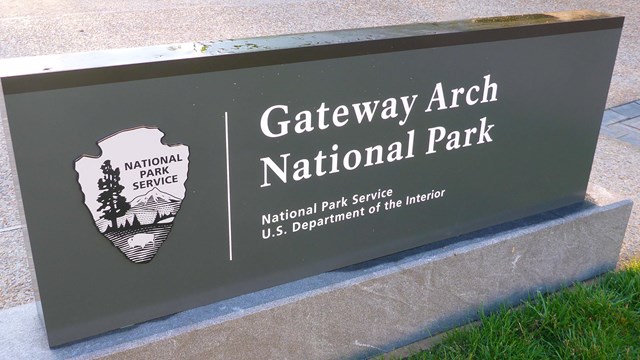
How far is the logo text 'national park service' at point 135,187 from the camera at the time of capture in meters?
2.20

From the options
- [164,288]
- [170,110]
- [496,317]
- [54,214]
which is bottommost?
[496,317]

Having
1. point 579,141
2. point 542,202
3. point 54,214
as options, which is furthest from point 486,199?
point 54,214

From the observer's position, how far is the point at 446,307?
10.2ft

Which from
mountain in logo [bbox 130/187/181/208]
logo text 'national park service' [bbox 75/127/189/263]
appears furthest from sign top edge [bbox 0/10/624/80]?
mountain in logo [bbox 130/187/181/208]

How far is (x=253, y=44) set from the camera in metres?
2.45

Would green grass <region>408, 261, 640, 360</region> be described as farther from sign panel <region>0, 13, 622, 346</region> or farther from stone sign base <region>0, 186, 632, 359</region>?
sign panel <region>0, 13, 622, 346</region>

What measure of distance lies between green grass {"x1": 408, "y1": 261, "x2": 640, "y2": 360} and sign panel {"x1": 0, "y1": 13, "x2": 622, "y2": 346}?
45 centimetres

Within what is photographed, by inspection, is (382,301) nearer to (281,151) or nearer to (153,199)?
(281,151)

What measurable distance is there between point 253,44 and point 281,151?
0.40 m

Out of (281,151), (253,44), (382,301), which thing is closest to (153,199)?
(281,151)

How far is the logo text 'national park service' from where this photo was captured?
7.23 feet

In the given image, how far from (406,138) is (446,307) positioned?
0.85m

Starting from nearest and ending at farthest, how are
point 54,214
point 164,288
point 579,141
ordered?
point 54,214, point 164,288, point 579,141

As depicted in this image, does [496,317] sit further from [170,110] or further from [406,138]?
[170,110]
